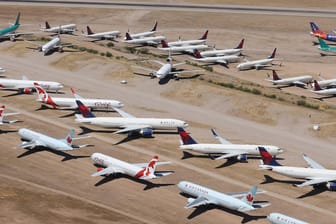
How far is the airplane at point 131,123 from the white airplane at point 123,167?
14.3 meters

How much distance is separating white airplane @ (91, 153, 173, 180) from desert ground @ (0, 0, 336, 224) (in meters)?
1.60

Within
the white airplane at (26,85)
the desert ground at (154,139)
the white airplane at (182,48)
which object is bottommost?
the desert ground at (154,139)

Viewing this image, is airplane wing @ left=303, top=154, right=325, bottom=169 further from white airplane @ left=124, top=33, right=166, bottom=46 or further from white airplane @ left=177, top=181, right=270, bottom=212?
white airplane @ left=124, top=33, right=166, bottom=46

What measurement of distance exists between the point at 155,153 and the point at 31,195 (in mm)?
26347

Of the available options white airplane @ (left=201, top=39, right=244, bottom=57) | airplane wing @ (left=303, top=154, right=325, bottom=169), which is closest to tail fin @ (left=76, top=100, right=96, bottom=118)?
airplane wing @ (left=303, top=154, right=325, bottom=169)

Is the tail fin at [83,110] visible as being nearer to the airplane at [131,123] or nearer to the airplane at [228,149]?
the airplane at [131,123]

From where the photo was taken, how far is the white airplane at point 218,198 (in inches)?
3686

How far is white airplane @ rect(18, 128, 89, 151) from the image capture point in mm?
114000

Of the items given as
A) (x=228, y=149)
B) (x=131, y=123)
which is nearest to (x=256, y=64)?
(x=131, y=123)

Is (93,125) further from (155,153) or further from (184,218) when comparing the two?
(184,218)

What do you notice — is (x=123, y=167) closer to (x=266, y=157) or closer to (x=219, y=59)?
(x=266, y=157)

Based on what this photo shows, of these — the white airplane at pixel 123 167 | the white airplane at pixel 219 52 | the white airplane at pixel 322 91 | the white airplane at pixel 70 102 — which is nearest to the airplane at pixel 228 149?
the white airplane at pixel 123 167

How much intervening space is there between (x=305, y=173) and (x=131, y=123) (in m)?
36.3

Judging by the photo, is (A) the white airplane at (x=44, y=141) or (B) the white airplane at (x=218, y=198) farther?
(A) the white airplane at (x=44, y=141)
